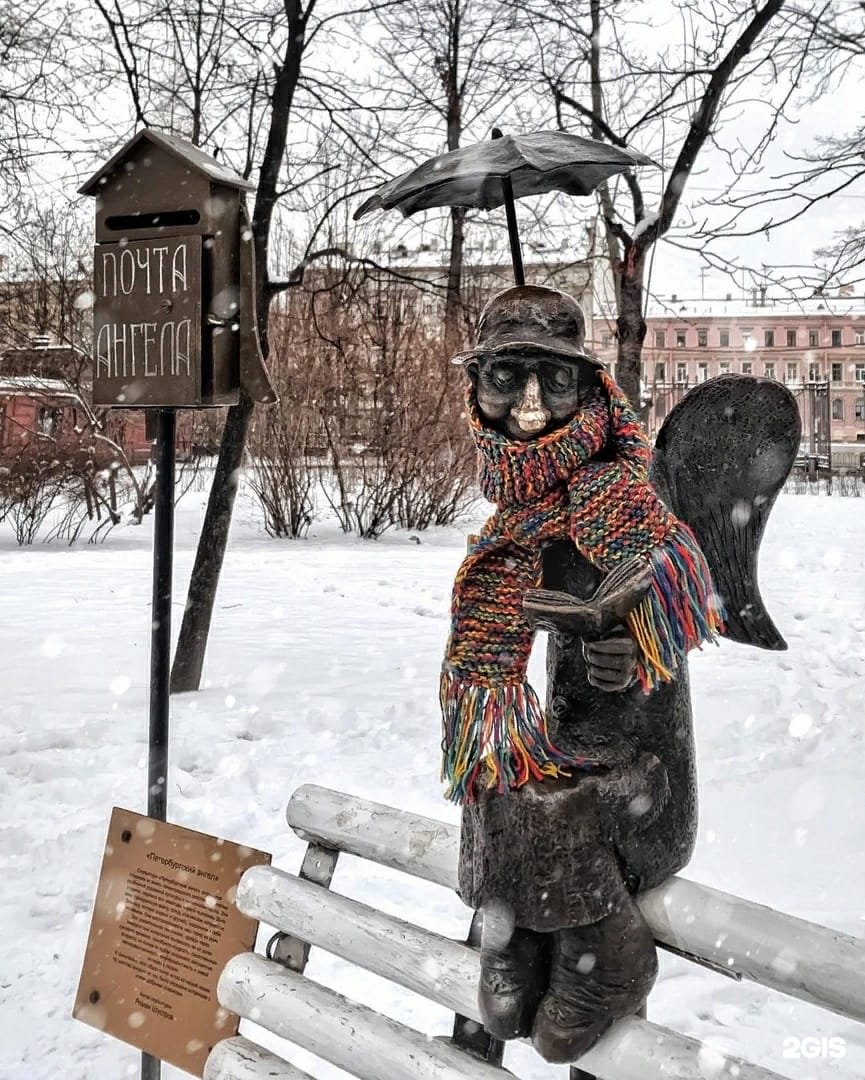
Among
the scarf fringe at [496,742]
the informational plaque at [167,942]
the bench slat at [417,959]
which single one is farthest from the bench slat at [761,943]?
the informational plaque at [167,942]

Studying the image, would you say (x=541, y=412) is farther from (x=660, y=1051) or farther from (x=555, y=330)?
(x=660, y=1051)

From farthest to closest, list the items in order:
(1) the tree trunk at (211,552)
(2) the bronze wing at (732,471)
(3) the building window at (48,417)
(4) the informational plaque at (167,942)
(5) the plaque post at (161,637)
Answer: (3) the building window at (48,417)
(1) the tree trunk at (211,552)
(5) the plaque post at (161,637)
(4) the informational plaque at (167,942)
(2) the bronze wing at (732,471)

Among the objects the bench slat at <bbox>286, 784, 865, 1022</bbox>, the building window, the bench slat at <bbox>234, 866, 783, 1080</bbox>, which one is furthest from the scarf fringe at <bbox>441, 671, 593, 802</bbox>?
the building window

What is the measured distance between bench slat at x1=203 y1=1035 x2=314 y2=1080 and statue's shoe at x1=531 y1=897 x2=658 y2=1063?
0.85m

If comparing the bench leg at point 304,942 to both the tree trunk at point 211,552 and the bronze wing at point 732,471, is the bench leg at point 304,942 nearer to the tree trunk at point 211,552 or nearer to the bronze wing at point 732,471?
the bronze wing at point 732,471

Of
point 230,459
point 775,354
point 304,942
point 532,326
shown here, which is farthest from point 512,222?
point 775,354

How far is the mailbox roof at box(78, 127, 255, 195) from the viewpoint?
9.34ft

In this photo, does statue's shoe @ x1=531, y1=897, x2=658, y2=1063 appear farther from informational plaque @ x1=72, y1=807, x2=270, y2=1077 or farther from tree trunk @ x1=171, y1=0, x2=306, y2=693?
tree trunk @ x1=171, y1=0, x2=306, y2=693

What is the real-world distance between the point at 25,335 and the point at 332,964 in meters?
12.4

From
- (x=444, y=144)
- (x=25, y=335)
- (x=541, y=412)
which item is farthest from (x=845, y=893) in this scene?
(x=25, y=335)

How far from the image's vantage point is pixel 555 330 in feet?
→ 5.29

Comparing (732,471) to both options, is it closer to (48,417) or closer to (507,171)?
(507,171)

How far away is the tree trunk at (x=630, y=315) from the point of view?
17.5 ft

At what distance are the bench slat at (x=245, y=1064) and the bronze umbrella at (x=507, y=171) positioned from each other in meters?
1.87
